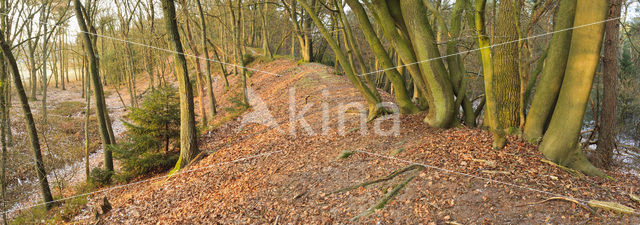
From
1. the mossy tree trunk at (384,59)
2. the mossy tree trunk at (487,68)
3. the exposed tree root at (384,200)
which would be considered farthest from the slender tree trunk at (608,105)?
the exposed tree root at (384,200)

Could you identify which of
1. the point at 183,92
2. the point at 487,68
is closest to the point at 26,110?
the point at 183,92

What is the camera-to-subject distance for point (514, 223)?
10.8ft

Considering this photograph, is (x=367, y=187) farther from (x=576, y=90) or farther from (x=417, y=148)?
(x=576, y=90)

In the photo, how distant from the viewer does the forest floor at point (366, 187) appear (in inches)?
144

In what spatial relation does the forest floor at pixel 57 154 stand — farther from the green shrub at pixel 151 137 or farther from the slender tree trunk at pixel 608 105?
the slender tree trunk at pixel 608 105

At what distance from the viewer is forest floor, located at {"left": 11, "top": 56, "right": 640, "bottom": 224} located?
365 centimetres

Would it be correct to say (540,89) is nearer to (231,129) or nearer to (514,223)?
(514,223)

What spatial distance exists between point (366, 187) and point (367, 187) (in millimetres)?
15

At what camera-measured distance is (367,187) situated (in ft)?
15.0

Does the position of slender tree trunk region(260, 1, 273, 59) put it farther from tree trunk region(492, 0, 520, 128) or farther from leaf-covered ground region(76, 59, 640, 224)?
tree trunk region(492, 0, 520, 128)

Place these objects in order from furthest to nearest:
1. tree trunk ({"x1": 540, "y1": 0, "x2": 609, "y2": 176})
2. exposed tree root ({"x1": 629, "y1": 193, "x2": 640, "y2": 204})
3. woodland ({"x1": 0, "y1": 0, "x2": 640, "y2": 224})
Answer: tree trunk ({"x1": 540, "y1": 0, "x2": 609, "y2": 176}) < woodland ({"x1": 0, "y1": 0, "x2": 640, "y2": 224}) < exposed tree root ({"x1": 629, "y1": 193, "x2": 640, "y2": 204})

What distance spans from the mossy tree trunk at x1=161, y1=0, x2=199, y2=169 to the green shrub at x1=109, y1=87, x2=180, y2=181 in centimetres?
62

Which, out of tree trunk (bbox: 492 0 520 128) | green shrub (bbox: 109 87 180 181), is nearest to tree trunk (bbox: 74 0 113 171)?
green shrub (bbox: 109 87 180 181)

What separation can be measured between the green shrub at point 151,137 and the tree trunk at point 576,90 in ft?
24.9
